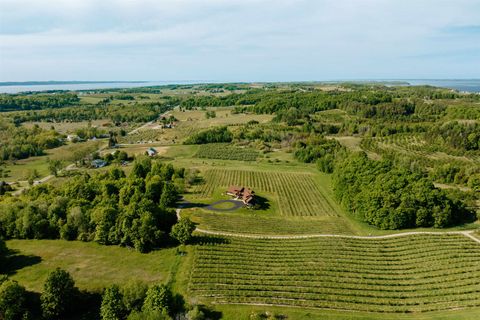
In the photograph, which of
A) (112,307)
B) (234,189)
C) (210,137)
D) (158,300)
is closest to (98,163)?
(210,137)

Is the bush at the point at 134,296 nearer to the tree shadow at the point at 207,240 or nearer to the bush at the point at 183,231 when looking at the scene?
the bush at the point at 183,231

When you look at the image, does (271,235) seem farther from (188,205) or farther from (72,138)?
(72,138)

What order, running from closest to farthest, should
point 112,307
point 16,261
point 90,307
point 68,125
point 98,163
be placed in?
point 112,307 → point 90,307 → point 16,261 → point 98,163 → point 68,125

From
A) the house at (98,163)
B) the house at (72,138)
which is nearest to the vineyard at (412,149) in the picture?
the house at (98,163)

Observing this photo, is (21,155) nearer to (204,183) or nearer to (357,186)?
(204,183)

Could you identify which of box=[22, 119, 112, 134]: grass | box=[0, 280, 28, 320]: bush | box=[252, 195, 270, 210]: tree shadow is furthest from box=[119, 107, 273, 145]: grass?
box=[0, 280, 28, 320]: bush
